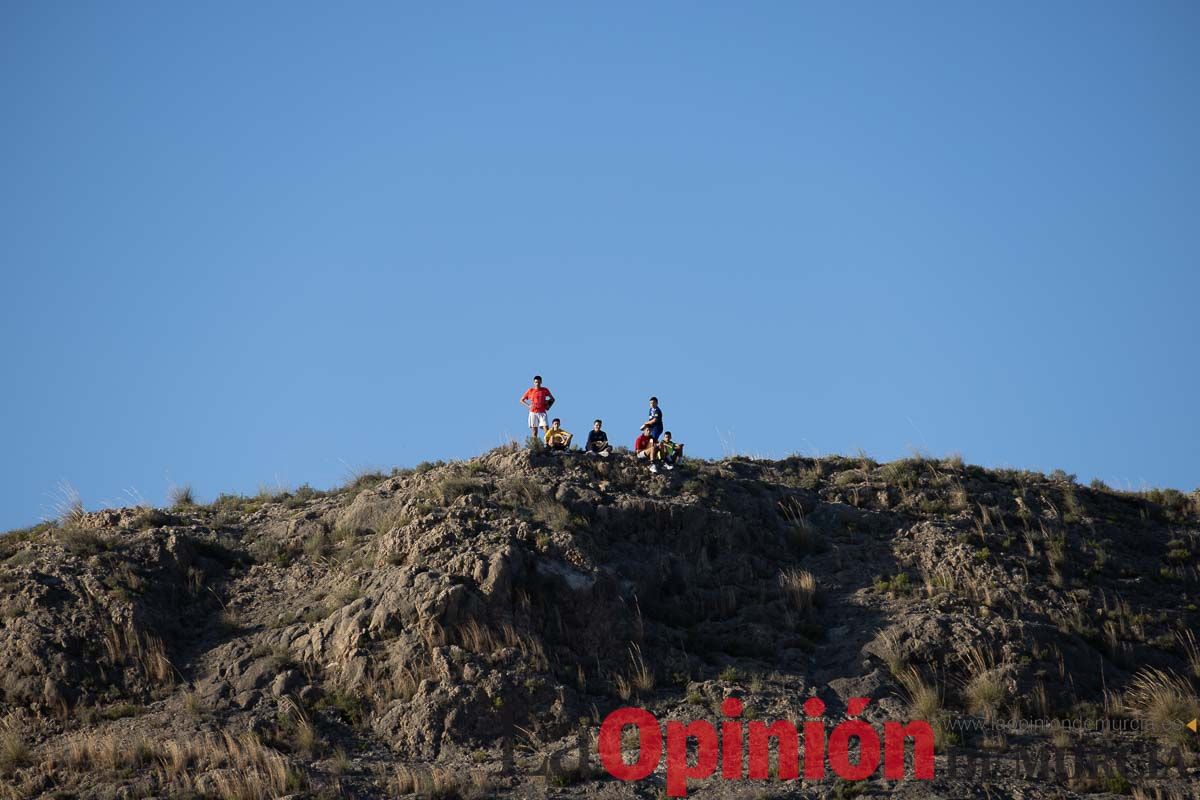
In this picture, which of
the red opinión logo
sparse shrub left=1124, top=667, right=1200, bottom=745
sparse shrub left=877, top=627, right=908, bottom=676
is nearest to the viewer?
the red opinión logo

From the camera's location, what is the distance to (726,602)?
2738cm

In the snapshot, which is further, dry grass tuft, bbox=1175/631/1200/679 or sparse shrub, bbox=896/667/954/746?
dry grass tuft, bbox=1175/631/1200/679

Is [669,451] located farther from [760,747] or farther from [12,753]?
[12,753]

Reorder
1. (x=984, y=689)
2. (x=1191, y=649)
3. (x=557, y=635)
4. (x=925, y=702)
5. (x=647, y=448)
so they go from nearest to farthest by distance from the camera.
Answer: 1. (x=925, y=702)
2. (x=984, y=689)
3. (x=557, y=635)
4. (x=1191, y=649)
5. (x=647, y=448)

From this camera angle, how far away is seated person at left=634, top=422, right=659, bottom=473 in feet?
102

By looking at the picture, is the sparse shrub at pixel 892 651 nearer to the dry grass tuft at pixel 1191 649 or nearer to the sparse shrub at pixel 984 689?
the sparse shrub at pixel 984 689

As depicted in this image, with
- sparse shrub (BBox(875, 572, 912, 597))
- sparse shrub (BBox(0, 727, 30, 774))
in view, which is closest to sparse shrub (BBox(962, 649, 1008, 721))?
sparse shrub (BBox(875, 572, 912, 597))

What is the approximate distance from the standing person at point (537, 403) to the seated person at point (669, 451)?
2.78m

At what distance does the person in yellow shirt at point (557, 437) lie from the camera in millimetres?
31312

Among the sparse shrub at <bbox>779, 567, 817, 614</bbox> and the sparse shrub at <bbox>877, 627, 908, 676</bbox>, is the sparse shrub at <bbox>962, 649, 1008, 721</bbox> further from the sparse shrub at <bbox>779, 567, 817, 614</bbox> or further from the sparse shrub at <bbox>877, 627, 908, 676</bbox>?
the sparse shrub at <bbox>779, 567, 817, 614</bbox>

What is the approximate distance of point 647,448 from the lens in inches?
1239

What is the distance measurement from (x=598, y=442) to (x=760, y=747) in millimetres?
10531

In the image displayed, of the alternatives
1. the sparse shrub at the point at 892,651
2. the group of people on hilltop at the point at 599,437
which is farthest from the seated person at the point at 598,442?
the sparse shrub at the point at 892,651

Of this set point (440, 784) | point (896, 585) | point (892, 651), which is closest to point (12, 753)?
point (440, 784)
